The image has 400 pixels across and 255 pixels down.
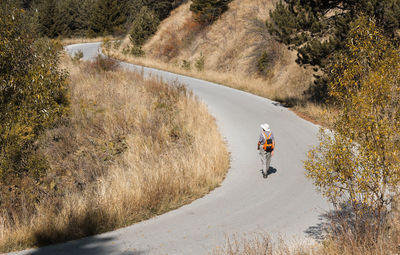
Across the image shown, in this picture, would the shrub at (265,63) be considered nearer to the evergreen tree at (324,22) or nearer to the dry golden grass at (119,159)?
the evergreen tree at (324,22)

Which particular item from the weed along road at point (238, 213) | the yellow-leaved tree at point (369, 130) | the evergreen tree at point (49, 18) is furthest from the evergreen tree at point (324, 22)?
A: the evergreen tree at point (49, 18)

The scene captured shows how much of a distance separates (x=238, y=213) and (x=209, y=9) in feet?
120

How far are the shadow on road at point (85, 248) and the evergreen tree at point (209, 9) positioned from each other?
3732 cm

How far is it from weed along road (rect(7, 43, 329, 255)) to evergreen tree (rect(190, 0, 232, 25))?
2964cm

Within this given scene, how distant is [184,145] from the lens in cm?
1322

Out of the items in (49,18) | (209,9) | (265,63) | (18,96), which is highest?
(209,9)

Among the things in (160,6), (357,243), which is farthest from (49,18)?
(357,243)

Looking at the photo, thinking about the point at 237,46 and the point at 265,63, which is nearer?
the point at 265,63

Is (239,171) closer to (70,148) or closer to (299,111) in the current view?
(70,148)

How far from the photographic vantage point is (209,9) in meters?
42.2

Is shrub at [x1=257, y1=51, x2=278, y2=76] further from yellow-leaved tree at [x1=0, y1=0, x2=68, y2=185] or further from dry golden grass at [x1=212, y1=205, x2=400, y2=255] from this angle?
dry golden grass at [x1=212, y1=205, x2=400, y2=255]

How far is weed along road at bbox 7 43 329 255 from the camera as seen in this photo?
710 cm

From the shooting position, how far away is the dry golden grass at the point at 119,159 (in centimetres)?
793

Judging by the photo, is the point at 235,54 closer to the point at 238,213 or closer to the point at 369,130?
the point at 238,213
